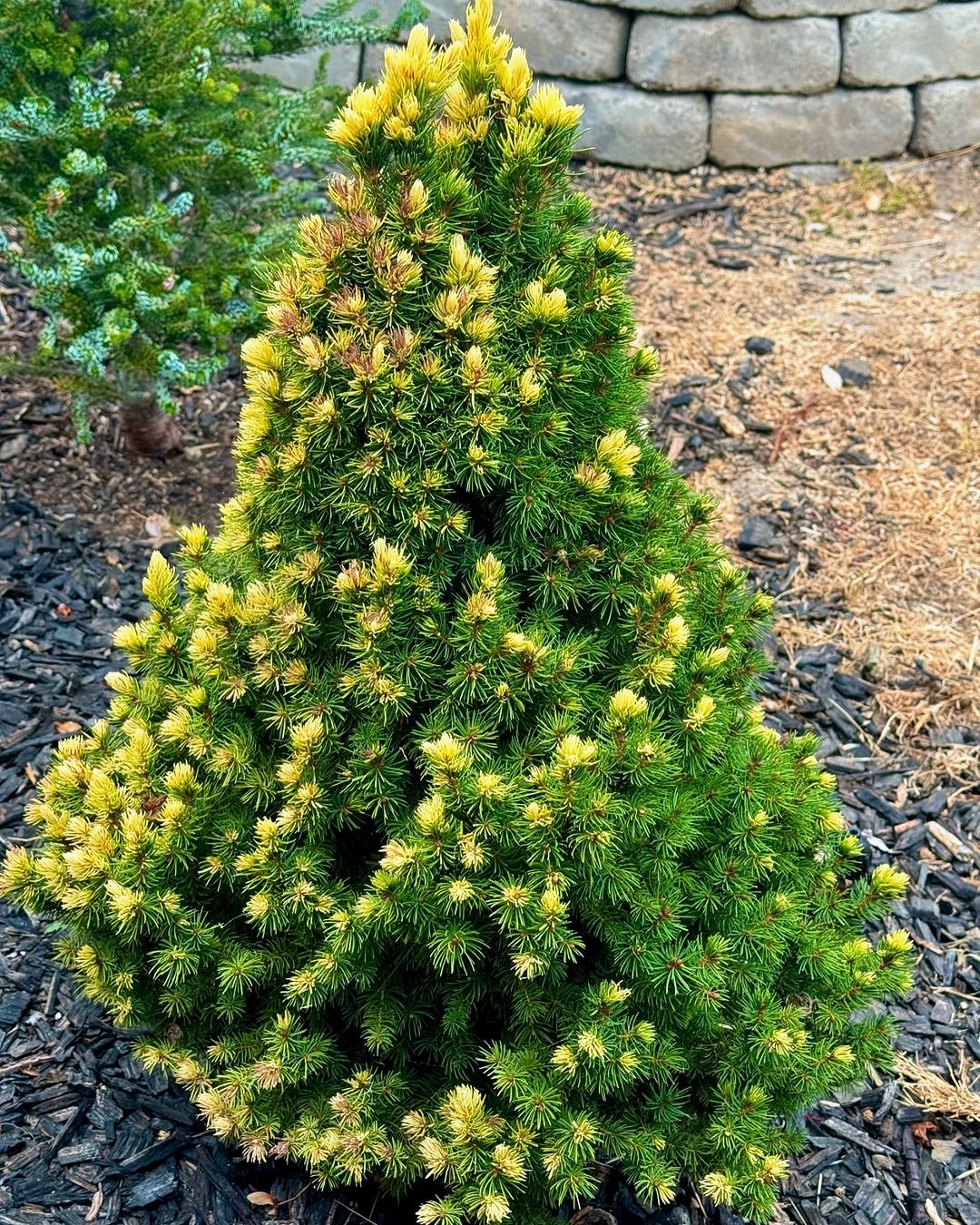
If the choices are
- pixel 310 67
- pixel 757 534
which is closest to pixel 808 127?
pixel 310 67

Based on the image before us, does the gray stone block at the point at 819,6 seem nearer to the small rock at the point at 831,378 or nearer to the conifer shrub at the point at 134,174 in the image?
the small rock at the point at 831,378

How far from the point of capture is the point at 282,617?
6.57 ft

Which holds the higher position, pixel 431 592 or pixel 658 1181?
pixel 431 592

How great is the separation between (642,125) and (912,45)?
4.92 feet

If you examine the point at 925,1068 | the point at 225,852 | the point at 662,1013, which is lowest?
the point at 925,1068

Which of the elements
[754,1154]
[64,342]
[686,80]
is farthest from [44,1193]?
[686,80]

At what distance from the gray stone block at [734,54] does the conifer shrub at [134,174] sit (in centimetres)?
274

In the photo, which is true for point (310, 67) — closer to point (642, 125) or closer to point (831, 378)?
point (642, 125)

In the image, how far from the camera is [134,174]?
3.92 metres

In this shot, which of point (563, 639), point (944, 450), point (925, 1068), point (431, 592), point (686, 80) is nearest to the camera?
point (431, 592)

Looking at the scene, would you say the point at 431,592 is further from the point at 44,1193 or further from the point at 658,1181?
the point at 44,1193

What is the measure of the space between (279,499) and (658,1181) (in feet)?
4.35

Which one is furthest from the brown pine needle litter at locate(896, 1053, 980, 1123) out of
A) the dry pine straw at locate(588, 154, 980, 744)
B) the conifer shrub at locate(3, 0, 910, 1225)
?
the dry pine straw at locate(588, 154, 980, 744)

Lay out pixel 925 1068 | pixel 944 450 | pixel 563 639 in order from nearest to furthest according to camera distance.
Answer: pixel 563 639 < pixel 925 1068 < pixel 944 450
